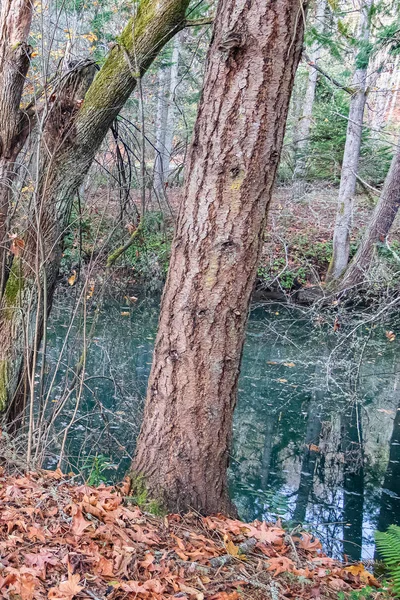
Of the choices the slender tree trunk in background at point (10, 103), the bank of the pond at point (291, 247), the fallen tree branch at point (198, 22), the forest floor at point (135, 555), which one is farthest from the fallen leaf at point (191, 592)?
the bank of the pond at point (291, 247)

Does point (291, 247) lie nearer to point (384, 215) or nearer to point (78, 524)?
point (384, 215)

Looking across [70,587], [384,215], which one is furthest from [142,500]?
[384,215]

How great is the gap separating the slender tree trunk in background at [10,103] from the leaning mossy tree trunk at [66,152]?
1.16ft

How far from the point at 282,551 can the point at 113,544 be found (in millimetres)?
963

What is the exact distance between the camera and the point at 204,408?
2701 millimetres

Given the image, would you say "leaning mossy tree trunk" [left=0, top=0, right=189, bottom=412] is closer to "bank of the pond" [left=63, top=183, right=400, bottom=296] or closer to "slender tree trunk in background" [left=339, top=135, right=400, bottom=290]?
"bank of the pond" [left=63, top=183, right=400, bottom=296]

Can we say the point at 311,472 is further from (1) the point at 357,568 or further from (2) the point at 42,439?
(2) the point at 42,439

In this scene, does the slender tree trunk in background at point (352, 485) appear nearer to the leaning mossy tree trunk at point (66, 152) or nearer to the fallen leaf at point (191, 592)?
the fallen leaf at point (191, 592)

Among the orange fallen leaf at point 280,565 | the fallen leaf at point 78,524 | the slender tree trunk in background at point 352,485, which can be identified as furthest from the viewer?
the slender tree trunk in background at point 352,485

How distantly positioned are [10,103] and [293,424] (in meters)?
5.33

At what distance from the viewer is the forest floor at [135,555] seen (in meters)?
1.90

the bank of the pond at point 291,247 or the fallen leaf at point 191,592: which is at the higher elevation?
the bank of the pond at point 291,247

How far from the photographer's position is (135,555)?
2.17 meters

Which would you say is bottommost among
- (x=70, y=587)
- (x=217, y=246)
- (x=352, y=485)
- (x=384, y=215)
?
(x=352, y=485)
